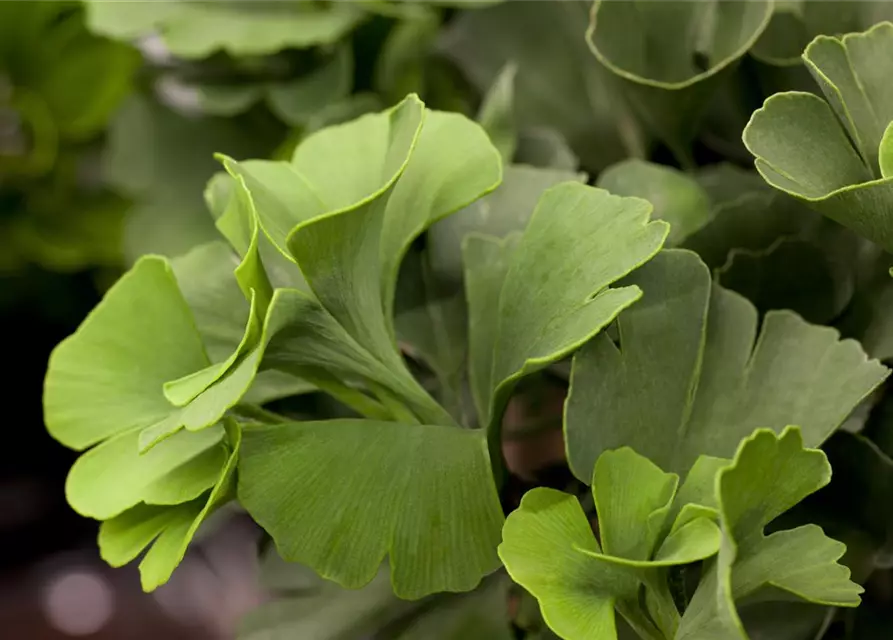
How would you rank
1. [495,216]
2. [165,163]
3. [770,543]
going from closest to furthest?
1. [770,543]
2. [495,216]
3. [165,163]

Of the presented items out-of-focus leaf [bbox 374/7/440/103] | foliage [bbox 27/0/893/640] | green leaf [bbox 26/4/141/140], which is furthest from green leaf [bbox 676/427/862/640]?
green leaf [bbox 26/4/141/140]

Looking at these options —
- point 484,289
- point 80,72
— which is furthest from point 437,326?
point 80,72

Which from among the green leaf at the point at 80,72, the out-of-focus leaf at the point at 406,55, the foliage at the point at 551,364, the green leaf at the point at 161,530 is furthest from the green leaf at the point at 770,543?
the green leaf at the point at 80,72

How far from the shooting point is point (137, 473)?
24cm

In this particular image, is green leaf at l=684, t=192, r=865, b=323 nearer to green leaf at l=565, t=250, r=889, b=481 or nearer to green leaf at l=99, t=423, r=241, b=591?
green leaf at l=565, t=250, r=889, b=481

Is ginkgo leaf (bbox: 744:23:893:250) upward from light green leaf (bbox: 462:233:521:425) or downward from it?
upward

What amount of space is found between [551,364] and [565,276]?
59 mm

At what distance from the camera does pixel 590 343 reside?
23 centimetres

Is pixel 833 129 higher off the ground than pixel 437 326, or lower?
higher

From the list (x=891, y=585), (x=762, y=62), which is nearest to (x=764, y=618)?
(x=891, y=585)

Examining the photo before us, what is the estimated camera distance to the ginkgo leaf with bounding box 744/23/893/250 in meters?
0.22

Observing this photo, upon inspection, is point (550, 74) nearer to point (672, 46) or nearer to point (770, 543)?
point (672, 46)

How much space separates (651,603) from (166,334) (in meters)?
0.15

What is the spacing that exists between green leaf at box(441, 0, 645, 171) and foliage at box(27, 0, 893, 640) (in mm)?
25
